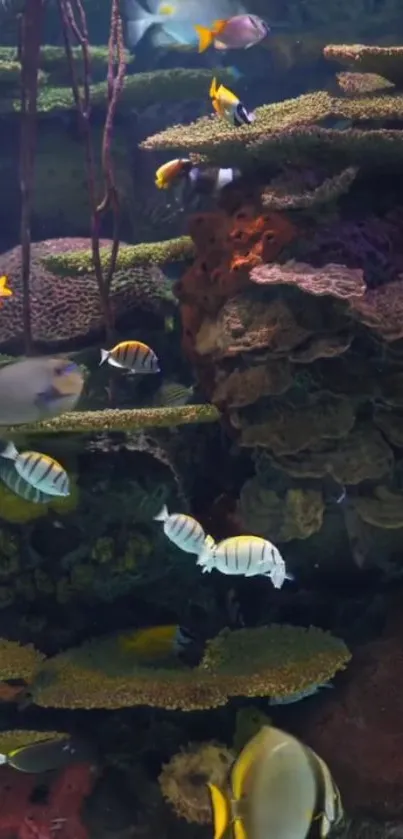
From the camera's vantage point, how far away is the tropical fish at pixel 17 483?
154 inches

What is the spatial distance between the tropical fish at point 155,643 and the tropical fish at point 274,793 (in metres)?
1.82

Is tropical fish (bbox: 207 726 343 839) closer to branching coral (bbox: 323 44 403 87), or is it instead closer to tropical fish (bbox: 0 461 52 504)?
tropical fish (bbox: 0 461 52 504)

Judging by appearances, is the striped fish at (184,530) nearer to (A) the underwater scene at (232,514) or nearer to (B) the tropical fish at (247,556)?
(A) the underwater scene at (232,514)

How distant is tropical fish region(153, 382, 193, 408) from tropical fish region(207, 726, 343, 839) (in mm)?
2877

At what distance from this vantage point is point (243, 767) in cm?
236

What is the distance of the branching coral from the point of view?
4094 mm

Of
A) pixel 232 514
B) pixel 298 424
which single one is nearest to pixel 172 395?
pixel 232 514

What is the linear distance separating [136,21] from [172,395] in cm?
735

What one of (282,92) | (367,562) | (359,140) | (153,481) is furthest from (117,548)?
(282,92)

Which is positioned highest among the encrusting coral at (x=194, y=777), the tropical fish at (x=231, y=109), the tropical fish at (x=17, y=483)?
the tropical fish at (x=231, y=109)

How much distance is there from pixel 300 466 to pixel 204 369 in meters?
0.88

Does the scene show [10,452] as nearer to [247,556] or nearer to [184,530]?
[184,530]

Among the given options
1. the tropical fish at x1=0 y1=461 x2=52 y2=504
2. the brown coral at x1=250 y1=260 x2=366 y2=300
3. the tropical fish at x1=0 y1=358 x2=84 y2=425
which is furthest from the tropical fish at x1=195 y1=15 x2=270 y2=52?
the tropical fish at x1=0 y1=461 x2=52 y2=504

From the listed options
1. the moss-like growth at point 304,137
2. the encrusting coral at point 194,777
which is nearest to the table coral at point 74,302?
the moss-like growth at point 304,137
